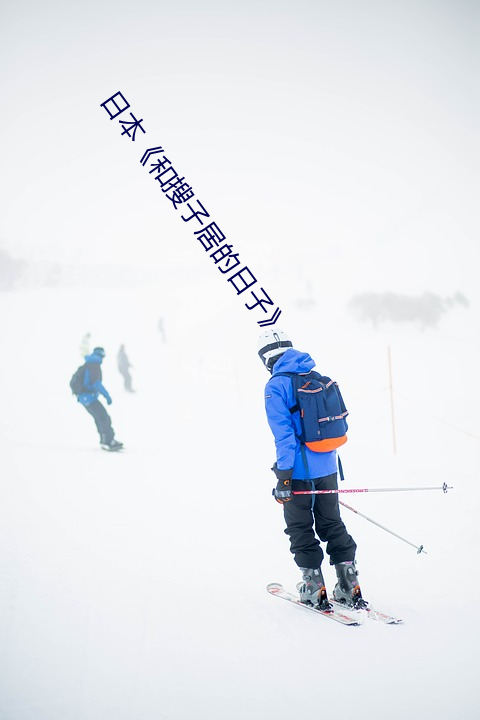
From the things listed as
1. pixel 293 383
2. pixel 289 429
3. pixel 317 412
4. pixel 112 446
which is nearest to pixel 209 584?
pixel 289 429

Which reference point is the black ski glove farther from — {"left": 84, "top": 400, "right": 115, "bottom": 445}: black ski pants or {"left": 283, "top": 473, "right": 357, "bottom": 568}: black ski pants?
{"left": 84, "top": 400, "right": 115, "bottom": 445}: black ski pants

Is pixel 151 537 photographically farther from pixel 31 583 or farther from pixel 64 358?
pixel 64 358

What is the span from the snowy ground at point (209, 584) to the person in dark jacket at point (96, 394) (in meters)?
0.39

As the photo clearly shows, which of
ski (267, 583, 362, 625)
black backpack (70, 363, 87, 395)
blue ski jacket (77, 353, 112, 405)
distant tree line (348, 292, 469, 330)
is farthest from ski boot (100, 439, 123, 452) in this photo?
distant tree line (348, 292, 469, 330)

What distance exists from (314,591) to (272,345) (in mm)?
1830

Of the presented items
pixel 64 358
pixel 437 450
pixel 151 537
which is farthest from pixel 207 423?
pixel 64 358

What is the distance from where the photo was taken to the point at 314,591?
2.84m

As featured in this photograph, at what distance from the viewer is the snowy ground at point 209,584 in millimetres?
2104

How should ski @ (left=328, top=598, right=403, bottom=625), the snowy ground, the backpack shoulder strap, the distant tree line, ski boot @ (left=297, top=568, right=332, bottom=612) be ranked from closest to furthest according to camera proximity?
the snowy ground
ski @ (left=328, top=598, right=403, bottom=625)
ski boot @ (left=297, top=568, right=332, bottom=612)
the backpack shoulder strap
the distant tree line

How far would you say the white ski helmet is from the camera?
314 centimetres

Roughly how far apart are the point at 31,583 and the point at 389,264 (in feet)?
153

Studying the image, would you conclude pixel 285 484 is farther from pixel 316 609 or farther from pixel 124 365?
pixel 124 365

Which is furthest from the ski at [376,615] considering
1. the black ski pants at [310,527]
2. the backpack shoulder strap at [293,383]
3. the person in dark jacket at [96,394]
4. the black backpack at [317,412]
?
the person in dark jacket at [96,394]

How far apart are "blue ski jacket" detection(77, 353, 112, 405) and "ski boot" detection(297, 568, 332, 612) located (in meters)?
5.36
